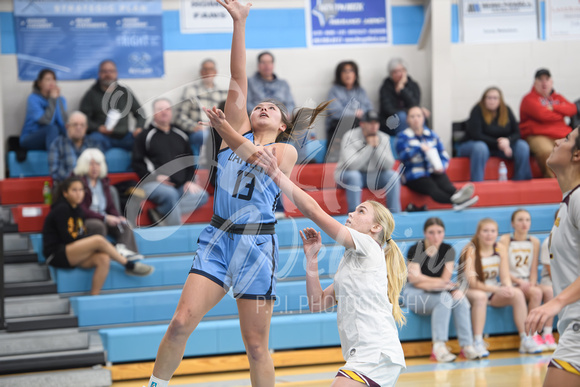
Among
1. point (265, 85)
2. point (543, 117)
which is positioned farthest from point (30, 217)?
point (543, 117)

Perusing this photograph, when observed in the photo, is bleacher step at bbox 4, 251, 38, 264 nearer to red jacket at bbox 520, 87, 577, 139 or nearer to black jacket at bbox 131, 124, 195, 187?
black jacket at bbox 131, 124, 195, 187

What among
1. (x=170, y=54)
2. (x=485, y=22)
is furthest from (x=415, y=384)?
(x=485, y=22)

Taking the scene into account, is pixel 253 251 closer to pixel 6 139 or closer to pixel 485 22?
pixel 6 139

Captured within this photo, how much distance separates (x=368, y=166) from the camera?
7.12m

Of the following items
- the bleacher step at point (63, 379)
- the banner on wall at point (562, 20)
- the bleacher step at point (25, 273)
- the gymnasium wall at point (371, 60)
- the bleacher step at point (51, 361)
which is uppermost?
the banner on wall at point (562, 20)

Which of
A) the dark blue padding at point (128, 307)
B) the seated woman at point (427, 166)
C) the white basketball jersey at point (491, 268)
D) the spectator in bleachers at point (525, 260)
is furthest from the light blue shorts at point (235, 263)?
the seated woman at point (427, 166)

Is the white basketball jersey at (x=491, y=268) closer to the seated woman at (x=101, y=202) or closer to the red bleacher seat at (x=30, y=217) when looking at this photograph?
the seated woman at (x=101, y=202)

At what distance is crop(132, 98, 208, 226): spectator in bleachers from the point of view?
266 inches

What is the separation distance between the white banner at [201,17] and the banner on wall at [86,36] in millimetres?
326

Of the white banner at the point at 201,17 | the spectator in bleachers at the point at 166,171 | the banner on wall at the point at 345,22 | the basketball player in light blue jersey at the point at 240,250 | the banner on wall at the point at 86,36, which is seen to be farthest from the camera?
the banner on wall at the point at 345,22

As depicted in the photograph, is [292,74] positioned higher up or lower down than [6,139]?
higher up

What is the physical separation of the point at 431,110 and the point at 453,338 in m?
3.74

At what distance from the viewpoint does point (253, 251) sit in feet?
11.8

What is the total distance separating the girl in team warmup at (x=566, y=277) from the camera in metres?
2.94
